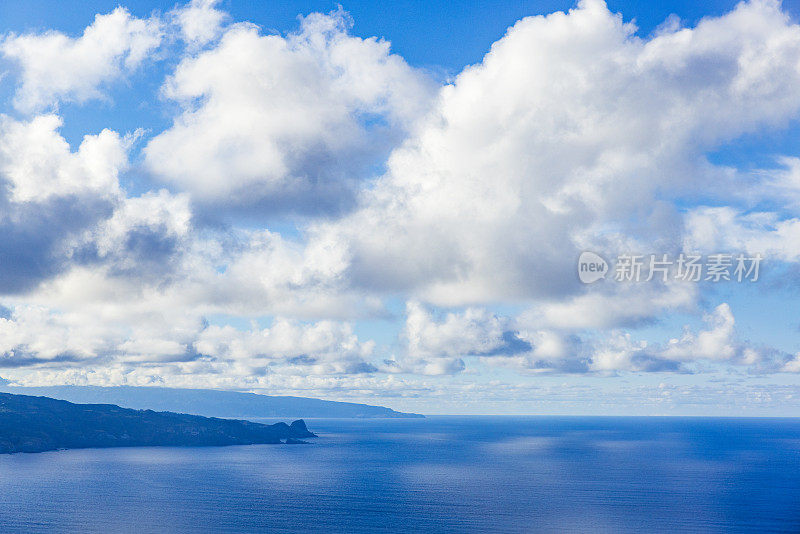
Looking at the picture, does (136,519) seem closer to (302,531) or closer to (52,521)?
(52,521)

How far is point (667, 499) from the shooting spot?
187 meters

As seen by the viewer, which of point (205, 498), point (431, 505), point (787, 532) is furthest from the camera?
point (205, 498)

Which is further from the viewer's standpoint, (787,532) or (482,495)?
(482,495)

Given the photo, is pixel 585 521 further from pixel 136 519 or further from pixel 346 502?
pixel 136 519

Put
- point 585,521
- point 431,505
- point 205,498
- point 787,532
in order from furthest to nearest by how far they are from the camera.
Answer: point 205,498
point 431,505
point 585,521
point 787,532

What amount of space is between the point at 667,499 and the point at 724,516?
996 inches

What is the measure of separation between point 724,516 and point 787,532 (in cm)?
1959

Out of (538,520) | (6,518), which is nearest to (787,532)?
(538,520)

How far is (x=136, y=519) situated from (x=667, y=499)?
489ft

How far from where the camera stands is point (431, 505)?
179000 mm

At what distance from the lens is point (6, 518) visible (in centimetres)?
16112

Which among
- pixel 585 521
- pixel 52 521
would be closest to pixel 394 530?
pixel 585 521

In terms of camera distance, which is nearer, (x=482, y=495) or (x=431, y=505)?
(x=431, y=505)

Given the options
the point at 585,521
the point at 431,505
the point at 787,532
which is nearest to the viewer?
the point at 787,532
